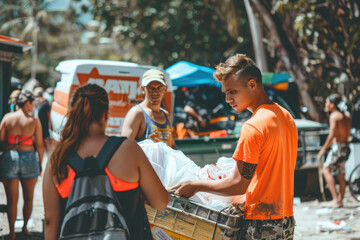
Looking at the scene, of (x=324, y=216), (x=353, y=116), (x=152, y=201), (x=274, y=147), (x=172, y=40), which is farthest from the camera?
(x=172, y=40)

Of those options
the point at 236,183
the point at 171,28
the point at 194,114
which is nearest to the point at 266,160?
the point at 236,183

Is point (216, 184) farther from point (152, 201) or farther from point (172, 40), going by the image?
point (172, 40)

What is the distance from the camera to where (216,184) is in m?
2.73

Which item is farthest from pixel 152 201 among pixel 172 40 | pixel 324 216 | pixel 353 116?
pixel 172 40

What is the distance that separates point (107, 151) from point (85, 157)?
115 mm

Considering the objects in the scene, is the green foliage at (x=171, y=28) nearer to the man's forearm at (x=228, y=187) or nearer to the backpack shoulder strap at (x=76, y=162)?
the man's forearm at (x=228, y=187)

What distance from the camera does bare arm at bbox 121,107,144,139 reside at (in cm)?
417

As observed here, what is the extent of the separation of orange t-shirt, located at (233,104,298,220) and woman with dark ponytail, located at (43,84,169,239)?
0.61 metres

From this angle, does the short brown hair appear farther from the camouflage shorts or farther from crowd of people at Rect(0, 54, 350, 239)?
the camouflage shorts

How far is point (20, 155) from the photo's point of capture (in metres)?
6.23

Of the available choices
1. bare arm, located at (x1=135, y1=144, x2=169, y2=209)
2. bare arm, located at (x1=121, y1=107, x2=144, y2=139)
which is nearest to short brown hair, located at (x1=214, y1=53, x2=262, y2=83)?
bare arm, located at (x1=135, y1=144, x2=169, y2=209)

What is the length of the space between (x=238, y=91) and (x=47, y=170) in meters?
1.22

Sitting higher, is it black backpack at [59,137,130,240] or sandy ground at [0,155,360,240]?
black backpack at [59,137,130,240]

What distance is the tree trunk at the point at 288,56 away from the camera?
1225 centimetres
